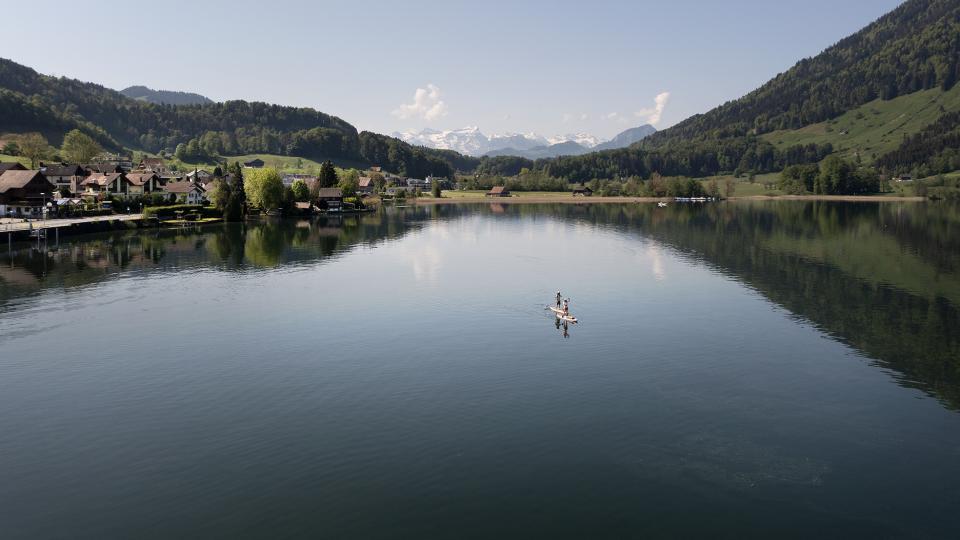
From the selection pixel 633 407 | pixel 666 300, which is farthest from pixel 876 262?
pixel 633 407

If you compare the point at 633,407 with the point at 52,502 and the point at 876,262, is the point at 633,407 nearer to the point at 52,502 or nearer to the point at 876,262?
the point at 52,502

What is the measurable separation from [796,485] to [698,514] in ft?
20.8

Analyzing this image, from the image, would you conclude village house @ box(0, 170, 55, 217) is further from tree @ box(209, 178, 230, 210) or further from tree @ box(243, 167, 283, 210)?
tree @ box(243, 167, 283, 210)

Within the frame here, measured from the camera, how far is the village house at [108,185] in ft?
609

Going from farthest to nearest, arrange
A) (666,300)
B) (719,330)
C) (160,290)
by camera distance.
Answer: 1. (160,290)
2. (666,300)
3. (719,330)

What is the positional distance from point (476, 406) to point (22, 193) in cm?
15340

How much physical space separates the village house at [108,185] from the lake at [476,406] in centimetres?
10874

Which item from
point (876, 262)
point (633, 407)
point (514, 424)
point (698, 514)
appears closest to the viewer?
point (698, 514)

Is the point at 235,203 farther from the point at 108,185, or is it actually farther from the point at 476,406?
the point at 476,406

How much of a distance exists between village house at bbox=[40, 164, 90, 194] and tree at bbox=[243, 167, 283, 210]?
49554 millimetres

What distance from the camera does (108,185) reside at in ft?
605

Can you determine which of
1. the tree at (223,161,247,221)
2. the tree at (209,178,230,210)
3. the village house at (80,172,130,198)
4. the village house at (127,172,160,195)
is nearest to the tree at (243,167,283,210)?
the tree at (223,161,247,221)

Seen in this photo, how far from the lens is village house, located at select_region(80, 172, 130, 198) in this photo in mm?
185500

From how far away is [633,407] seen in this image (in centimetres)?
4053
